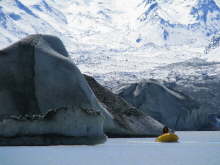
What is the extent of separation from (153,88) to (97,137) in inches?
2886

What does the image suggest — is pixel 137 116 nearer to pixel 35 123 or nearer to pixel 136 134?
pixel 136 134

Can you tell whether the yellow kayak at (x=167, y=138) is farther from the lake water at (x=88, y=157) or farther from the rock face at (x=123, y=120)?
the lake water at (x=88, y=157)

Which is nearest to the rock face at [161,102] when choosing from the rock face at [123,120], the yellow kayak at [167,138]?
the rock face at [123,120]

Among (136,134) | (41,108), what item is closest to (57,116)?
(41,108)

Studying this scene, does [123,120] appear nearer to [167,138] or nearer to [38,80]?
[167,138]

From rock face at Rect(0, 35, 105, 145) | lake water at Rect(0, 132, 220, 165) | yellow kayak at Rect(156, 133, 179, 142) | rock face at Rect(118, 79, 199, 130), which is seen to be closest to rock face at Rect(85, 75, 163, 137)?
rock face at Rect(0, 35, 105, 145)

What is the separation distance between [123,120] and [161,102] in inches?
1914

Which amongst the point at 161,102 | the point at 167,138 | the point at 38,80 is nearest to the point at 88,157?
the point at 38,80

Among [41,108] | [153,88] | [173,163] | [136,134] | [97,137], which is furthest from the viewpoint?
[153,88]

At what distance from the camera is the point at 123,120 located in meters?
90.2

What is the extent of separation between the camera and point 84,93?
251ft

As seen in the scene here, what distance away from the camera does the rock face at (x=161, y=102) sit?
137m

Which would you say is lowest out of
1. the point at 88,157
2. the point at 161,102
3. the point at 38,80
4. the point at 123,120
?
the point at 161,102

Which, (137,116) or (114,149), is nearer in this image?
(114,149)
